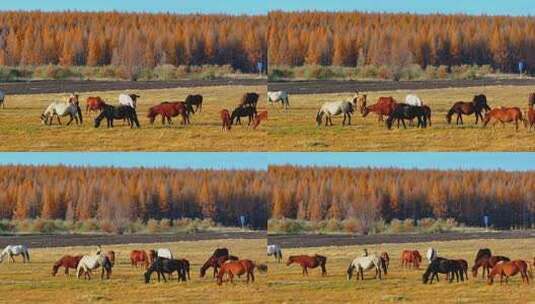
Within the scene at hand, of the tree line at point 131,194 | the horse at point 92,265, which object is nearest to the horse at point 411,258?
the tree line at point 131,194

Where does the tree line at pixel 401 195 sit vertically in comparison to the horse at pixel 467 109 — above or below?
below

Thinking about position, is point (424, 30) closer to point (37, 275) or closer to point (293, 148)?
point (293, 148)

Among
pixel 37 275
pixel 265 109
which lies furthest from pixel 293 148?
pixel 37 275

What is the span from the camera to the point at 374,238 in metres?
30.3

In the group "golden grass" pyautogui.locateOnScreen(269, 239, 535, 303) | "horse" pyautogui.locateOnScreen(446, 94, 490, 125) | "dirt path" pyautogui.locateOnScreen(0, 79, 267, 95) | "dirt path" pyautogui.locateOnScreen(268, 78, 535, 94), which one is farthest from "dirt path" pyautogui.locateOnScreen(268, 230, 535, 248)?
"dirt path" pyautogui.locateOnScreen(0, 79, 267, 95)

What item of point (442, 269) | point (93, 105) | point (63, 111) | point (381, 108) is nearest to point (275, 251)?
point (442, 269)

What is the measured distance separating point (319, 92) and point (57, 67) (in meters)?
4.12

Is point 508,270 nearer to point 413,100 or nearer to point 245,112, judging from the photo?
point 413,100

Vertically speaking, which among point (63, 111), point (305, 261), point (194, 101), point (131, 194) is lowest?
point (305, 261)

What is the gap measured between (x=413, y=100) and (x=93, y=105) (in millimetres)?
5024

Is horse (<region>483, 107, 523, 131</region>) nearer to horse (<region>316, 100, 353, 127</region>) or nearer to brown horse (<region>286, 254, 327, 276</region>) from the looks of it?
horse (<region>316, 100, 353, 127</region>)

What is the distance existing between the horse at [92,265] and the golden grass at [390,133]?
3.50 m

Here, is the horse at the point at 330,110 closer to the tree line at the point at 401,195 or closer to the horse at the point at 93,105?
the tree line at the point at 401,195

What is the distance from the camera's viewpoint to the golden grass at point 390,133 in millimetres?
29125
